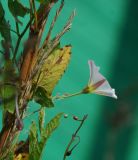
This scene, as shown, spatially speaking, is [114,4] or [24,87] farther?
[114,4]

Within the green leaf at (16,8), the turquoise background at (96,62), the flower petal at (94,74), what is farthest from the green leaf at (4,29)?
the turquoise background at (96,62)

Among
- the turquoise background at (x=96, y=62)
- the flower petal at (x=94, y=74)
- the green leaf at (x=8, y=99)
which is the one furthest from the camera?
the turquoise background at (x=96, y=62)

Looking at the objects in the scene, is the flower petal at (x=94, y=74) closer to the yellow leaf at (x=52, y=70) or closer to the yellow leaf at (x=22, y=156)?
the yellow leaf at (x=52, y=70)

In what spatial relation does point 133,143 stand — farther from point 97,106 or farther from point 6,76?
point 6,76

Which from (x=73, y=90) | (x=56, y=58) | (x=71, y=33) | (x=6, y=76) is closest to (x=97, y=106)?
(x=73, y=90)

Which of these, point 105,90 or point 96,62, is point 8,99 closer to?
point 105,90

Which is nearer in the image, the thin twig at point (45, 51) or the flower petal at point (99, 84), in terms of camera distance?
the thin twig at point (45, 51)
